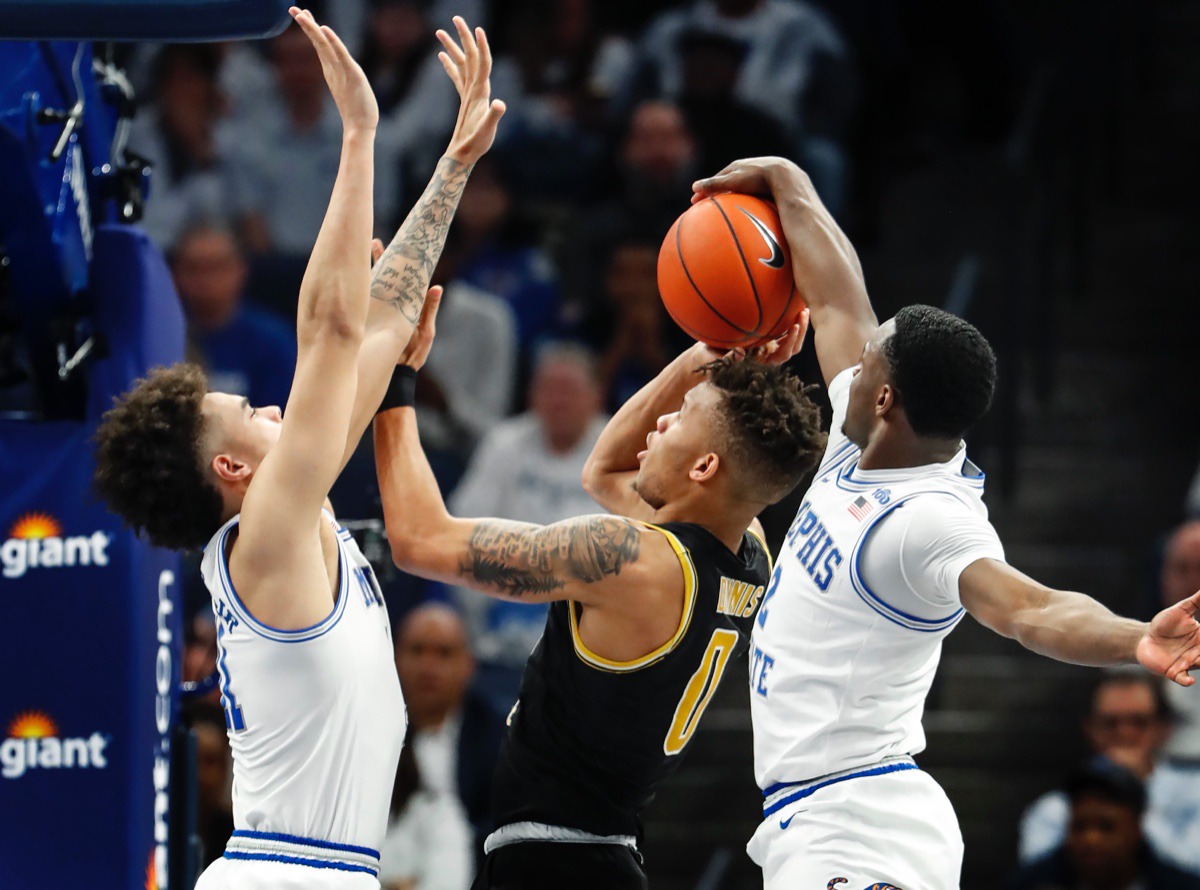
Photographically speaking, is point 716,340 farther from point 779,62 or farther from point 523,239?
point 779,62

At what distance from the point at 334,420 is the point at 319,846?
0.90 meters

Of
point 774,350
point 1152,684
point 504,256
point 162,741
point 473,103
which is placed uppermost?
point 473,103

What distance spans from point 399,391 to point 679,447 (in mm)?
679

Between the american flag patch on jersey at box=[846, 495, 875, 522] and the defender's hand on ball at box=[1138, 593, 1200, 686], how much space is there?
921 millimetres

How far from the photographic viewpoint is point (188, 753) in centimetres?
466

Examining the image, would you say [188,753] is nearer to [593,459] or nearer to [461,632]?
→ [593,459]

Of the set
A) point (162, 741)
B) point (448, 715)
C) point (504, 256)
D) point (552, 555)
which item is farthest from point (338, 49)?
point (504, 256)

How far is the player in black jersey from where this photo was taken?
3.94m

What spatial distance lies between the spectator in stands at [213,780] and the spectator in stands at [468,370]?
223 cm

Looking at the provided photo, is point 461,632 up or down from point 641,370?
down

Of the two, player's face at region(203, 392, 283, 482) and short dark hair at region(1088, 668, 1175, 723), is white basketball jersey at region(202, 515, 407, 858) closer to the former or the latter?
player's face at region(203, 392, 283, 482)

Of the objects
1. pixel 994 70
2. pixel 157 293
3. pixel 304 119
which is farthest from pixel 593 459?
pixel 994 70

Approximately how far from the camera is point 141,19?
3.61m

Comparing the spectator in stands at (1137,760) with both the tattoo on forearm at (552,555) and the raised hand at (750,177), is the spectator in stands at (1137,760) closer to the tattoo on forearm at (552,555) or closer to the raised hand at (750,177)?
the raised hand at (750,177)
